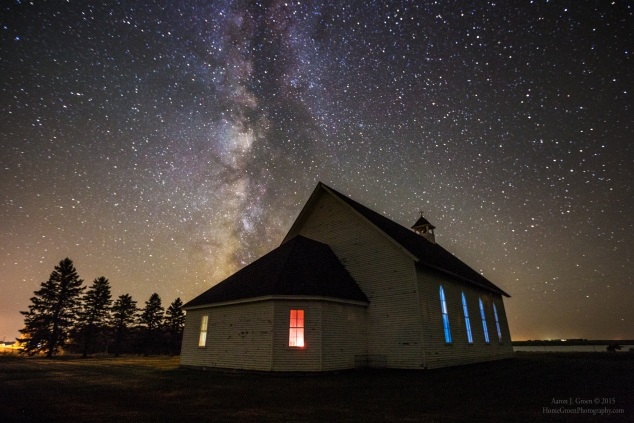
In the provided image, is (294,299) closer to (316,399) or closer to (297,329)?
(297,329)

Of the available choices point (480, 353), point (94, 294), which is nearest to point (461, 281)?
point (480, 353)

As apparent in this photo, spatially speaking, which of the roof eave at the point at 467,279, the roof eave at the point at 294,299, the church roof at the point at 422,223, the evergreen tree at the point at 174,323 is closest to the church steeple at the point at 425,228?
the church roof at the point at 422,223

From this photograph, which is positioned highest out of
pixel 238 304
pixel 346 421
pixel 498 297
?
pixel 498 297

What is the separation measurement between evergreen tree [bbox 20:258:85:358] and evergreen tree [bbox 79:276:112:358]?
51.6 inches

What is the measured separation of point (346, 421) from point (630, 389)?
9871 mm

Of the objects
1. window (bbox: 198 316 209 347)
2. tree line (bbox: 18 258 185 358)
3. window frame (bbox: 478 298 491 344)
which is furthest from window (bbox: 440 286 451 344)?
tree line (bbox: 18 258 185 358)

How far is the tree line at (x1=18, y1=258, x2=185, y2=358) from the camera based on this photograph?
40344 millimetres

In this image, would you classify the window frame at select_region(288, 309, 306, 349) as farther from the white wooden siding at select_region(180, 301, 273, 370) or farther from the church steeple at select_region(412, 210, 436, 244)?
the church steeple at select_region(412, 210, 436, 244)

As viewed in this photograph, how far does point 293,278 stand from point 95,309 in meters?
41.1

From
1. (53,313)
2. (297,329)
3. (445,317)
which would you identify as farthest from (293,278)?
(53,313)

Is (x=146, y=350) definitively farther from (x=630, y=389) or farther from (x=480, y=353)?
(x=630, y=389)

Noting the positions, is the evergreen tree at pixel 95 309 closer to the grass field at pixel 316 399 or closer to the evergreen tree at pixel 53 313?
the evergreen tree at pixel 53 313

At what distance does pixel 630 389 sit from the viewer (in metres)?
10.3

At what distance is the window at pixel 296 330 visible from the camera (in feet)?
49.1
